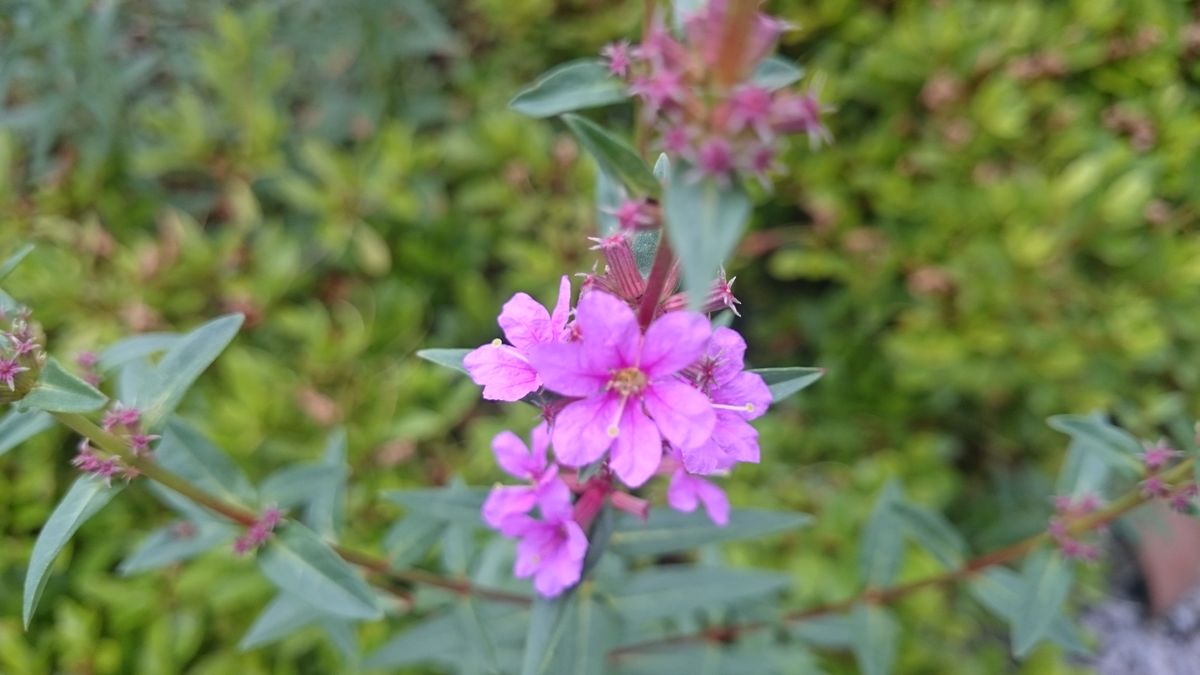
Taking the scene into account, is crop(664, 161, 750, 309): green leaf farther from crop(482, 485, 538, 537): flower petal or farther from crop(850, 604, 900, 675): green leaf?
crop(850, 604, 900, 675): green leaf

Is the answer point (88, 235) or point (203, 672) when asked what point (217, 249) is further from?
point (203, 672)

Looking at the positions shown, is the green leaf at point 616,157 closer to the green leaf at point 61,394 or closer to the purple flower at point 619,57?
the purple flower at point 619,57

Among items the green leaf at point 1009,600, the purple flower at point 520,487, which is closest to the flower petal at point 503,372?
the purple flower at point 520,487

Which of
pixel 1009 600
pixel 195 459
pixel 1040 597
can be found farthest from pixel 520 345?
pixel 1009 600

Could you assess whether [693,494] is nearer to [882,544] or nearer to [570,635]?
[570,635]

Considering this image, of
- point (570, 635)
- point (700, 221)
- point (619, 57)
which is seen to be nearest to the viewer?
point (700, 221)

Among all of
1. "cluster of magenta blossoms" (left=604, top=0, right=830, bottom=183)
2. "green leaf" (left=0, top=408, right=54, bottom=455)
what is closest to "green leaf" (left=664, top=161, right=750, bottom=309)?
"cluster of magenta blossoms" (left=604, top=0, right=830, bottom=183)


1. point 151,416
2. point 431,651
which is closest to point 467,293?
point 431,651
